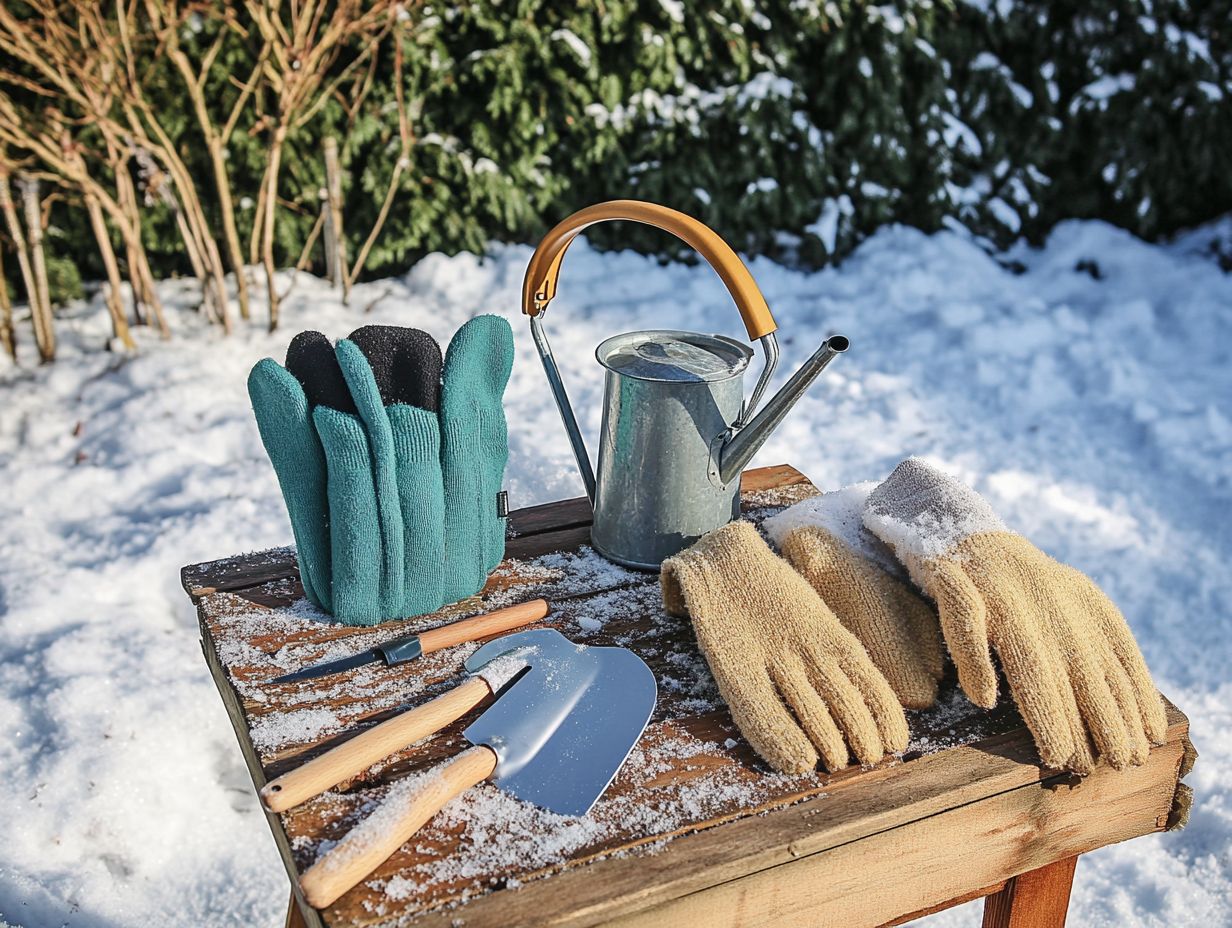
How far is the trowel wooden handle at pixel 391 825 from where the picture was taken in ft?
2.87

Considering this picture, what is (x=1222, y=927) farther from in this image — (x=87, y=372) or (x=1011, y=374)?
(x=87, y=372)

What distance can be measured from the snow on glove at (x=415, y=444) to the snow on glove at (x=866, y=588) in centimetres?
43

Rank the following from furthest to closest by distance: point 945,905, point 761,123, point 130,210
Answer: point 761,123 < point 130,210 < point 945,905

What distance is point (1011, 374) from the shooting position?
10.5 ft

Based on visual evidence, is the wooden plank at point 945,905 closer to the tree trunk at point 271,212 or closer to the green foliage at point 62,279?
the tree trunk at point 271,212

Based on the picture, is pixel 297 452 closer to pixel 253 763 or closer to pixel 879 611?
pixel 253 763

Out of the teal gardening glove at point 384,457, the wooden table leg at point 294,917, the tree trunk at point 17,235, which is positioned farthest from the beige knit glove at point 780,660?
the tree trunk at point 17,235

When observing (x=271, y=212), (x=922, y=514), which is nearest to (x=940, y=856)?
(x=922, y=514)

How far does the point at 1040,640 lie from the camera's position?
110 cm

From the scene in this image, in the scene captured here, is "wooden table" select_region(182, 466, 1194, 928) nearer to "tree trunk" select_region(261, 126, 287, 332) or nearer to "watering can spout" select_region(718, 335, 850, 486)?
"watering can spout" select_region(718, 335, 850, 486)

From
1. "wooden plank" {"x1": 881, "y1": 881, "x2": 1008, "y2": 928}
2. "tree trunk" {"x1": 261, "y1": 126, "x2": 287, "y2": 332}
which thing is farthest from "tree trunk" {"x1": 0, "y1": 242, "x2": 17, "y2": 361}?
"wooden plank" {"x1": 881, "y1": 881, "x2": 1008, "y2": 928}

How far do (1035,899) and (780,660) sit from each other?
43 cm

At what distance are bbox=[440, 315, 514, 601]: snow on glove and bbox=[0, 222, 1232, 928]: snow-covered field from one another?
0.75 metres

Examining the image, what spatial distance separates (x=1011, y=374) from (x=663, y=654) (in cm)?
233
